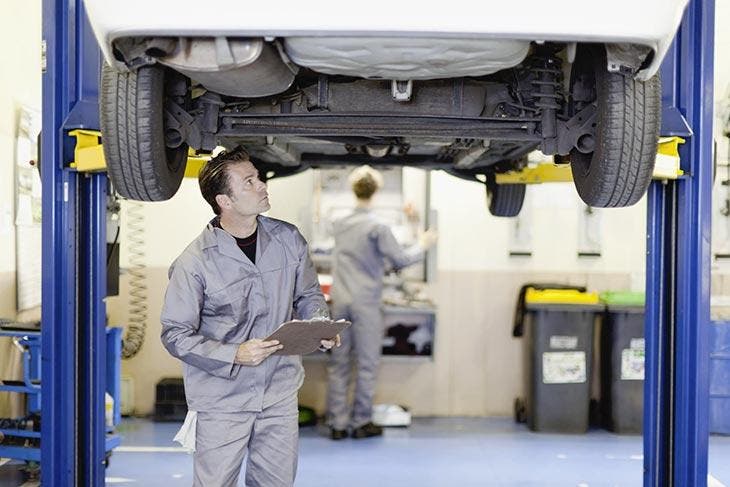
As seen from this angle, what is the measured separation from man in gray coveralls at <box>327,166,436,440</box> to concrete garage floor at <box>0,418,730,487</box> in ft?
0.69

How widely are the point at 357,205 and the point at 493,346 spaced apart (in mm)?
1595

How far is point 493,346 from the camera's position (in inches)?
261

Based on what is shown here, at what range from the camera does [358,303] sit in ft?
19.5

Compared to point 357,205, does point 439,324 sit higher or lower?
lower

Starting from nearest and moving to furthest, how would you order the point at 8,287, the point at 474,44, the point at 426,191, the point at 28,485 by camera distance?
the point at 474,44, the point at 28,485, the point at 8,287, the point at 426,191

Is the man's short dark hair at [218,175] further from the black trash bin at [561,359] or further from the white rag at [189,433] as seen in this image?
the black trash bin at [561,359]

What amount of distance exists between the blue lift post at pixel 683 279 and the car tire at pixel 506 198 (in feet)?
4.43

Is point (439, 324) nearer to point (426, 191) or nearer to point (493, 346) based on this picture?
point (493, 346)

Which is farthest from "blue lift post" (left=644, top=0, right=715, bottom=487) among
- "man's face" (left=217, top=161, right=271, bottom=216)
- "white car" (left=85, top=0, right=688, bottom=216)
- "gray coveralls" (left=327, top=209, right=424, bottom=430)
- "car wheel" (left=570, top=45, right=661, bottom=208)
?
"gray coveralls" (left=327, top=209, right=424, bottom=430)

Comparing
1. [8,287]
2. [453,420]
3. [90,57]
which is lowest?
[453,420]

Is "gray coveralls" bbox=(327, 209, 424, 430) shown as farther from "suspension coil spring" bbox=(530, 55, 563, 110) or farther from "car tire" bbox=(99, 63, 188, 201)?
"car tire" bbox=(99, 63, 188, 201)

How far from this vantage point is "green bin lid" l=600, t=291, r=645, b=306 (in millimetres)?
6203

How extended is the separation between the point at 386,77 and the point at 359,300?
356 cm

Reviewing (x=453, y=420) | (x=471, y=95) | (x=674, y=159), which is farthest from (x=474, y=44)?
(x=453, y=420)
